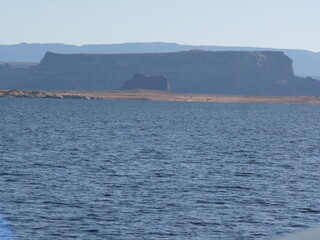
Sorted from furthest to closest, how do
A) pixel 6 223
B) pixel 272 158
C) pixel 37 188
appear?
pixel 272 158, pixel 37 188, pixel 6 223

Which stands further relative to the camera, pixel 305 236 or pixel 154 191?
pixel 154 191

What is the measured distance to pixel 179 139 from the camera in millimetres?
83062

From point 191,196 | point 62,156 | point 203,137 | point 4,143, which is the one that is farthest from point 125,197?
point 203,137

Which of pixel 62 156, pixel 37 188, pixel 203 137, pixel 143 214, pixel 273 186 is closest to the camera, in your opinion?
pixel 143 214

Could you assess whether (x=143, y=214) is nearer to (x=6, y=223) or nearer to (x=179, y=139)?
(x=6, y=223)

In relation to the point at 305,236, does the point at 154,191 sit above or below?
below

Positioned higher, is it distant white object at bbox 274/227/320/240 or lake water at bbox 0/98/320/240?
distant white object at bbox 274/227/320/240

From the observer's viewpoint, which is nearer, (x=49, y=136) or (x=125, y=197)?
(x=125, y=197)

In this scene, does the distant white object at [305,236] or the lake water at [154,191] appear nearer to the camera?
the distant white object at [305,236]

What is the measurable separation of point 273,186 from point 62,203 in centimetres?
1353

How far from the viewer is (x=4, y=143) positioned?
69188mm

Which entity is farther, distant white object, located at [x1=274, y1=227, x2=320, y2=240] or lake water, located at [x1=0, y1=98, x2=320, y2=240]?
lake water, located at [x1=0, y1=98, x2=320, y2=240]

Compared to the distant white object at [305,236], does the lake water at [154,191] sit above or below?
below

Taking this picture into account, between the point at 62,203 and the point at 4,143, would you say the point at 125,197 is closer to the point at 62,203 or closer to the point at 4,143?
the point at 62,203
